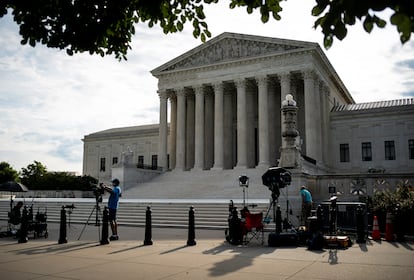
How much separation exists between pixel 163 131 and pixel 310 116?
60.2 feet

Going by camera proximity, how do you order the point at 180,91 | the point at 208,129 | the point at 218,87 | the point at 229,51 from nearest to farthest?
the point at 218,87
the point at 229,51
the point at 180,91
the point at 208,129

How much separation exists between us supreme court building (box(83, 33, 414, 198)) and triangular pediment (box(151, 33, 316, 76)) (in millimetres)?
116

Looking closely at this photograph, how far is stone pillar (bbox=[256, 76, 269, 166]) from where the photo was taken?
44834 millimetres

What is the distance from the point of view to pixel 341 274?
7898 mm

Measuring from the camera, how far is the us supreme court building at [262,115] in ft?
146

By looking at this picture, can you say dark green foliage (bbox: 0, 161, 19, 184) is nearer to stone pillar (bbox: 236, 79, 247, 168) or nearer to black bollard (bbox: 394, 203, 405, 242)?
stone pillar (bbox: 236, 79, 247, 168)

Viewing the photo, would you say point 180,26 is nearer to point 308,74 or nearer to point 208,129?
point 308,74

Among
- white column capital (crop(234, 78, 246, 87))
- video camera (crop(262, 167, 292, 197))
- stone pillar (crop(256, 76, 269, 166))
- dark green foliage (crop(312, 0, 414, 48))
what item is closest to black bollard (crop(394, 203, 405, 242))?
video camera (crop(262, 167, 292, 197))

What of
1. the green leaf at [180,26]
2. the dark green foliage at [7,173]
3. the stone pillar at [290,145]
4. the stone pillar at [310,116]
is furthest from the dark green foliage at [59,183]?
the green leaf at [180,26]

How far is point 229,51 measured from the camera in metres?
48.6

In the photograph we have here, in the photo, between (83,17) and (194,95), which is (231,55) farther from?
(83,17)

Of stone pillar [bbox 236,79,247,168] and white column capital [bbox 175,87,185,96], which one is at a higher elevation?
white column capital [bbox 175,87,185,96]

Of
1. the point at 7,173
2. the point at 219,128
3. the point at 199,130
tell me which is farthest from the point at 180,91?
the point at 7,173

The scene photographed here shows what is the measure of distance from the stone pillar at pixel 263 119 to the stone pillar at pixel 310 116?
14.5 ft
